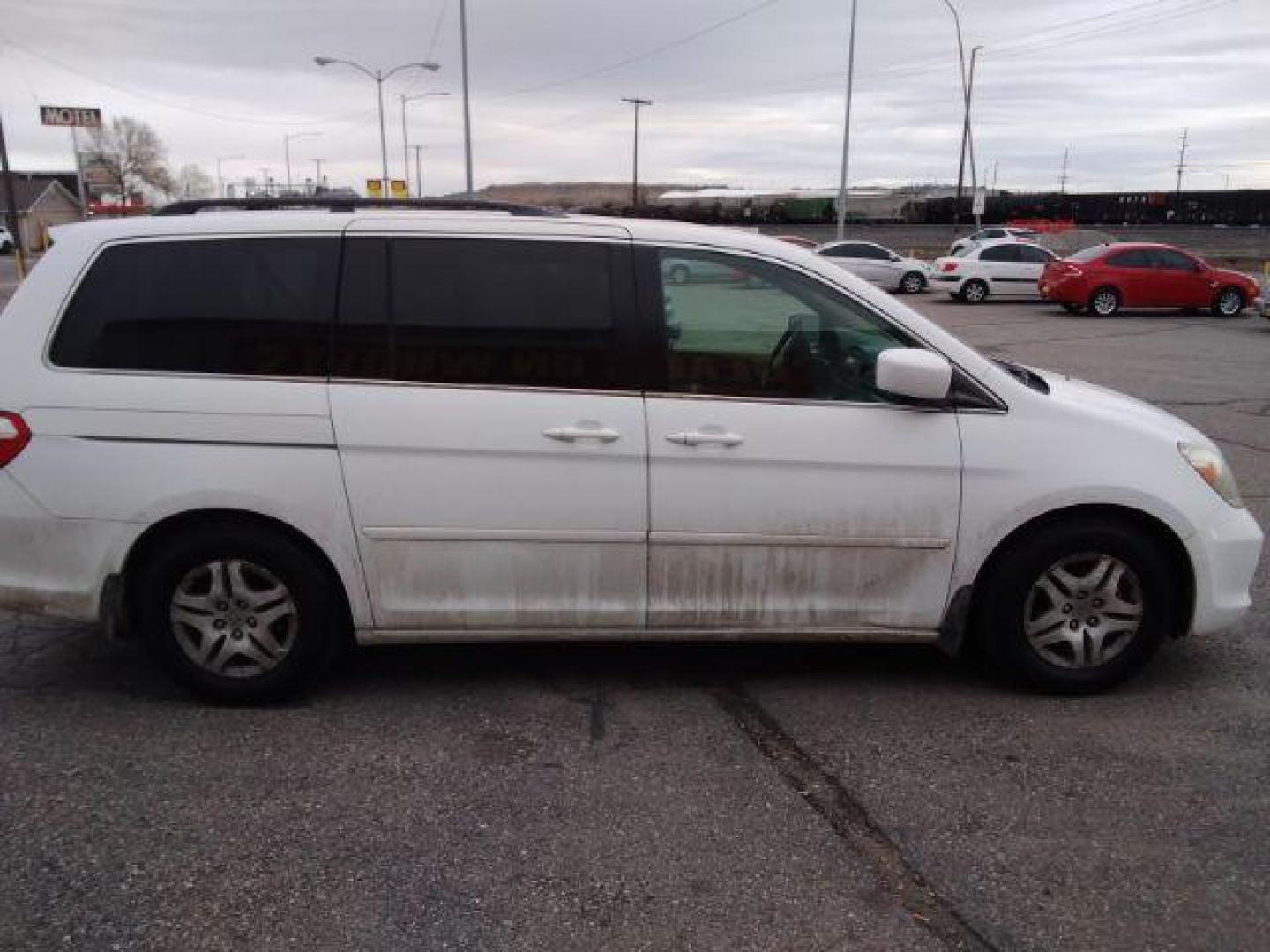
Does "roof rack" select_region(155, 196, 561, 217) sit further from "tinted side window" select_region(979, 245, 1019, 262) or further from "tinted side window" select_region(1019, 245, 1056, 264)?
"tinted side window" select_region(1019, 245, 1056, 264)

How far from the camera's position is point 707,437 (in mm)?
3795

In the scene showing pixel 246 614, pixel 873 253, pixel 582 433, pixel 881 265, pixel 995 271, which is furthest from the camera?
pixel 873 253

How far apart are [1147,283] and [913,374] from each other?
2212cm

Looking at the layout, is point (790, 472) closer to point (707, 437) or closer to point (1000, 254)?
point (707, 437)

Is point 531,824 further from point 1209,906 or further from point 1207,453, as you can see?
point 1207,453

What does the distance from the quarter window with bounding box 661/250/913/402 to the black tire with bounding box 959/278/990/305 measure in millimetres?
24558

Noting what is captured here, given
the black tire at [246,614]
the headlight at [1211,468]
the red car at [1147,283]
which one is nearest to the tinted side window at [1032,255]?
the red car at [1147,283]

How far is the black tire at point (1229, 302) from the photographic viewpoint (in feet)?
75.8

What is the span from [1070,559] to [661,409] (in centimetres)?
164

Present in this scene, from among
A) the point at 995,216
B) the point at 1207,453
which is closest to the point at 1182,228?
the point at 995,216

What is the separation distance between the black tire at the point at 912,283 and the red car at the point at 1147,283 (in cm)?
733

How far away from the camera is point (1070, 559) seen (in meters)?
3.98

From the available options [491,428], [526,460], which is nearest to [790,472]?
[526,460]

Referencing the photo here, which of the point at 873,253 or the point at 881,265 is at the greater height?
the point at 873,253
